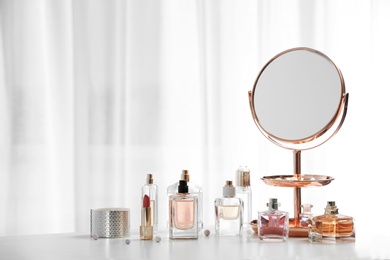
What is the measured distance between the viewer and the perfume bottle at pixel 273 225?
1.65 meters

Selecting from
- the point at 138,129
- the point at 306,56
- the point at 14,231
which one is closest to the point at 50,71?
the point at 138,129

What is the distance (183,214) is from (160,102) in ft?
2.66

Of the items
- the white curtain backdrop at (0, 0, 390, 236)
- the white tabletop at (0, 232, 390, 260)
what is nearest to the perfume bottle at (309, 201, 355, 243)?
the white tabletop at (0, 232, 390, 260)

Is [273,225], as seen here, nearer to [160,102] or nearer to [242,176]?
[242,176]

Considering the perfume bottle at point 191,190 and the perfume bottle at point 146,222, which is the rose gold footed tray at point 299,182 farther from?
the perfume bottle at point 146,222

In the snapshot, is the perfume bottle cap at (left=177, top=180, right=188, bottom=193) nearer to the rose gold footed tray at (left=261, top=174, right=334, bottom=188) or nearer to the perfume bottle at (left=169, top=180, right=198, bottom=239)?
the perfume bottle at (left=169, top=180, right=198, bottom=239)

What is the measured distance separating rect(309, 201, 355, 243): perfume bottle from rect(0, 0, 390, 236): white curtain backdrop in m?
0.86

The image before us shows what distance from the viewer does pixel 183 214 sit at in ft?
5.48

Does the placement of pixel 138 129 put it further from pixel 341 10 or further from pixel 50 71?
pixel 341 10

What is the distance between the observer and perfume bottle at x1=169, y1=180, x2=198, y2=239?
167cm

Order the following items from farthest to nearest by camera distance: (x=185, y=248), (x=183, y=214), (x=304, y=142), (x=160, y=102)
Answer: (x=160, y=102)
(x=304, y=142)
(x=183, y=214)
(x=185, y=248)

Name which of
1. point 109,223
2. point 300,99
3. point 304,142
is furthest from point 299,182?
point 109,223

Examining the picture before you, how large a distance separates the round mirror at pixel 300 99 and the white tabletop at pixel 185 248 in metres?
0.27

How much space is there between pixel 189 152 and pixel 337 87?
0.81m
